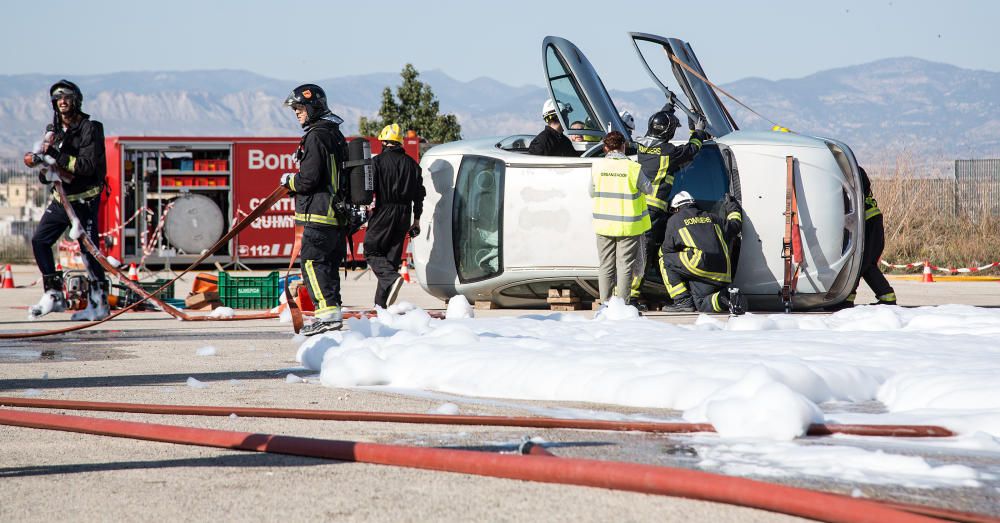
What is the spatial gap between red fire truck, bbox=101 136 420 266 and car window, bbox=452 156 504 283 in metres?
11.7

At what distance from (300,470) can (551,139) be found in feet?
29.3

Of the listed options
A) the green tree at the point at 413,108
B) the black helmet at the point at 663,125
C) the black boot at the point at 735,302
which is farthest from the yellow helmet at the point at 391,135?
the green tree at the point at 413,108

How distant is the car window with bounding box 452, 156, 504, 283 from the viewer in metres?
12.4

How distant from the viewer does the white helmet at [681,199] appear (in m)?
12.1

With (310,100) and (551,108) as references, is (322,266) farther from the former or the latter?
(551,108)

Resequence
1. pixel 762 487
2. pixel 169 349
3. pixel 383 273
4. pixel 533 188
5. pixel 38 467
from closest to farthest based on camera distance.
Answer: pixel 762 487, pixel 38 467, pixel 169 349, pixel 383 273, pixel 533 188

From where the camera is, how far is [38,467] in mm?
4266

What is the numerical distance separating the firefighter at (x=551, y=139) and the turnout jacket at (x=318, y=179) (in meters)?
3.78

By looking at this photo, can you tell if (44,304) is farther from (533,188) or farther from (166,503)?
(166,503)

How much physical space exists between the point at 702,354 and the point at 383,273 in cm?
507

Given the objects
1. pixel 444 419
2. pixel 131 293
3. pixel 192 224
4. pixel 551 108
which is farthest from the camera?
pixel 192 224

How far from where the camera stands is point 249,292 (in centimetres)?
1346

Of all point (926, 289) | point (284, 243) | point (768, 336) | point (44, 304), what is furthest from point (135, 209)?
point (768, 336)

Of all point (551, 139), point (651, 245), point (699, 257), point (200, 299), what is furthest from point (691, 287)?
point (200, 299)
